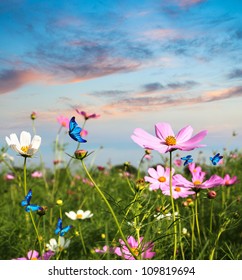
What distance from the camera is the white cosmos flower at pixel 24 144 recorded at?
0.77 m

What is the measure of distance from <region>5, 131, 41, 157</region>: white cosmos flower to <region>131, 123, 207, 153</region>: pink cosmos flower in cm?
22

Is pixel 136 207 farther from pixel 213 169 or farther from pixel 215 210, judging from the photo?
pixel 213 169

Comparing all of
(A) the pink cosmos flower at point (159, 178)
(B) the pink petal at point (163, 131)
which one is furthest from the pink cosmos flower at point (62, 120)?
(B) the pink petal at point (163, 131)

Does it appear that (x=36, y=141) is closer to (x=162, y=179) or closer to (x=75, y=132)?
(x=75, y=132)

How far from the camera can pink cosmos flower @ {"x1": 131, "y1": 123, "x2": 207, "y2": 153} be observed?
2.05 ft

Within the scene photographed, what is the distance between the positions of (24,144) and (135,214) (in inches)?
9.5

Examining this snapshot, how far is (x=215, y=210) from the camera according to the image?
5.54 feet

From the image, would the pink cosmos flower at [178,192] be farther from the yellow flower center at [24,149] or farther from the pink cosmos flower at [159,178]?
the yellow flower center at [24,149]

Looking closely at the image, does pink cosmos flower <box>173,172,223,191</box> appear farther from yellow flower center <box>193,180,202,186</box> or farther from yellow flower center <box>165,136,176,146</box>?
yellow flower center <box>165,136,176,146</box>

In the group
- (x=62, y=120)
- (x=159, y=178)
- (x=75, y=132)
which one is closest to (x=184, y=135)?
(x=75, y=132)

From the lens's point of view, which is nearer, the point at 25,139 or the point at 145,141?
the point at 145,141

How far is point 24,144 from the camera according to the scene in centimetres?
80
